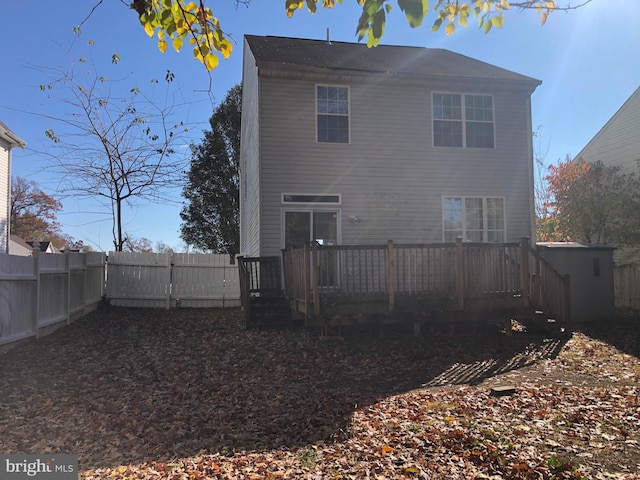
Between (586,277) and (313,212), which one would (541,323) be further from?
(313,212)

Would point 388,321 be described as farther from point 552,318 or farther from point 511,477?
point 511,477

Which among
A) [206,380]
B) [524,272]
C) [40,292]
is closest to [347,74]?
[524,272]

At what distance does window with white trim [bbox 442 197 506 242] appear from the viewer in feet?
39.3

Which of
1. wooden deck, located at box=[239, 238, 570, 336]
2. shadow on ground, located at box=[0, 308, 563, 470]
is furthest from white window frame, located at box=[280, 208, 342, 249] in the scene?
shadow on ground, located at box=[0, 308, 563, 470]

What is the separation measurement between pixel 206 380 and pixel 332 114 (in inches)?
293

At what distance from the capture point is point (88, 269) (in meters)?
11.8

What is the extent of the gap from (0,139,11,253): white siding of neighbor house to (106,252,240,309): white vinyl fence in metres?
7.26

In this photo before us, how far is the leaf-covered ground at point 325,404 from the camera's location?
404cm

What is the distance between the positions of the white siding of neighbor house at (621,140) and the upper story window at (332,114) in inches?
464

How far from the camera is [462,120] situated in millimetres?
12266

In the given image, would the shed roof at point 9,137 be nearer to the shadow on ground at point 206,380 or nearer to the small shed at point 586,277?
the shadow on ground at point 206,380

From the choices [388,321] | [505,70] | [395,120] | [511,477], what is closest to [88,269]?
[388,321]

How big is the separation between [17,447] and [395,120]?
10257 mm

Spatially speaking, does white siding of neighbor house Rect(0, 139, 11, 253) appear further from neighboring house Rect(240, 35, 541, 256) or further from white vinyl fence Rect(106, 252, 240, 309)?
neighboring house Rect(240, 35, 541, 256)
